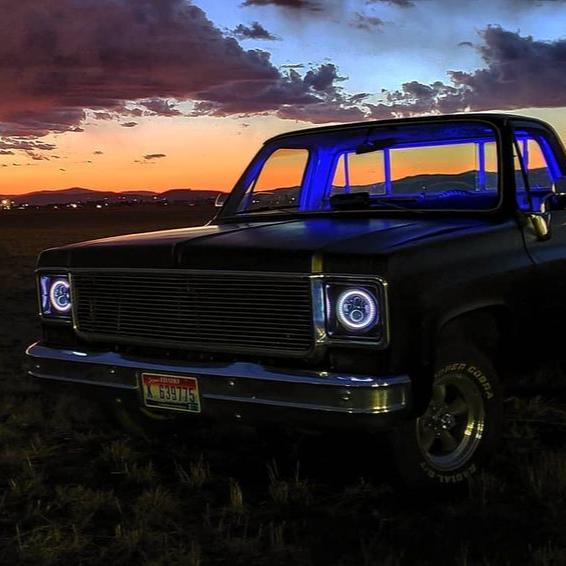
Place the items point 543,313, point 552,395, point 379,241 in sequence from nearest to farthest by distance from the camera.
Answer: point 379,241 → point 543,313 → point 552,395

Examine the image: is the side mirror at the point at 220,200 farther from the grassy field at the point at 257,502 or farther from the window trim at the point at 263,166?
the grassy field at the point at 257,502

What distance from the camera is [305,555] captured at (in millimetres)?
3604

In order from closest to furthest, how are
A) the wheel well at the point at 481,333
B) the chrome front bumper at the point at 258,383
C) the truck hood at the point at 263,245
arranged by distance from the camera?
the chrome front bumper at the point at 258,383 < the truck hood at the point at 263,245 < the wheel well at the point at 481,333

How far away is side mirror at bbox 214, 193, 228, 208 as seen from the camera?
19.5 ft

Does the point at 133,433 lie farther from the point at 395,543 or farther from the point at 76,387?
the point at 395,543

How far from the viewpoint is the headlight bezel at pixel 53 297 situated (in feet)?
15.5

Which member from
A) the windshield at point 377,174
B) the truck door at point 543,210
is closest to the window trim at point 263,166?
the windshield at point 377,174

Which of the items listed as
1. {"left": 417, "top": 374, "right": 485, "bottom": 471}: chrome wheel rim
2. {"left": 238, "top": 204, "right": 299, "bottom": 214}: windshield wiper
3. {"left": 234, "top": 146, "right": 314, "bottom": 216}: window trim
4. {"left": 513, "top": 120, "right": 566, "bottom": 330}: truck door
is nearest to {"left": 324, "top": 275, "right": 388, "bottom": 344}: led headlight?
{"left": 417, "top": 374, "right": 485, "bottom": 471}: chrome wheel rim

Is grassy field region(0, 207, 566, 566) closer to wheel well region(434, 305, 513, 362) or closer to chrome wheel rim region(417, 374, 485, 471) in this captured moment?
chrome wheel rim region(417, 374, 485, 471)

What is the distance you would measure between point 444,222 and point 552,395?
245 centimetres

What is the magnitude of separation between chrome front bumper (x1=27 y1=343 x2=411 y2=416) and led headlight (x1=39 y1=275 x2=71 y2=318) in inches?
12.8

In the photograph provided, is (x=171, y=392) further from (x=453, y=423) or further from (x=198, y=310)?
(x=453, y=423)

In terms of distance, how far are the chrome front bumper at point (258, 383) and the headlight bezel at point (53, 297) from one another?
295 mm

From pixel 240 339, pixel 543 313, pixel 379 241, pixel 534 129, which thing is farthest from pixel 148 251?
pixel 534 129
